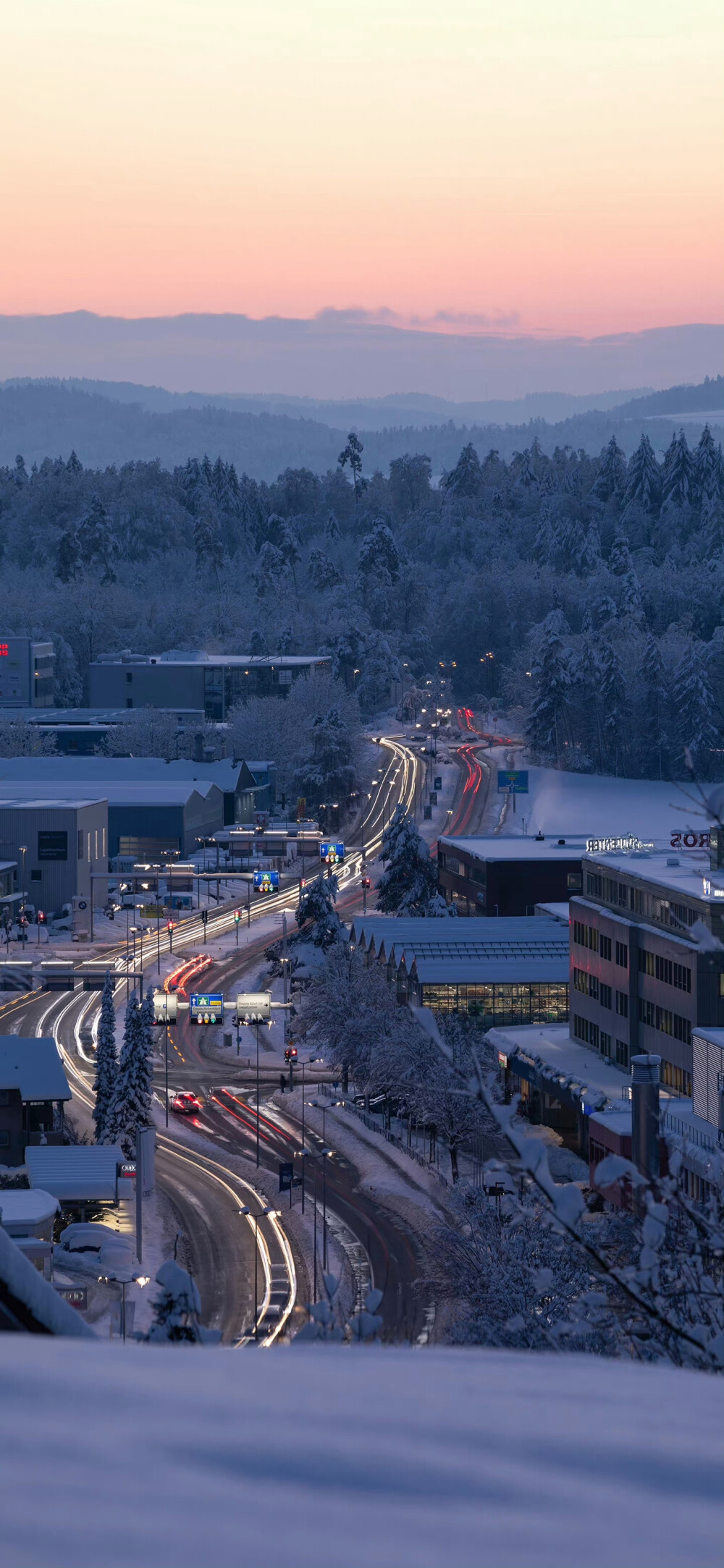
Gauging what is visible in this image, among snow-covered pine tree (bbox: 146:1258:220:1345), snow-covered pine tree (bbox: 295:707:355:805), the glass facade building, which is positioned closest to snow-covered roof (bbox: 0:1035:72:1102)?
the glass facade building

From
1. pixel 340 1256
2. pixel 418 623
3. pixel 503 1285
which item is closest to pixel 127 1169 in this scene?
pixel 340 1256

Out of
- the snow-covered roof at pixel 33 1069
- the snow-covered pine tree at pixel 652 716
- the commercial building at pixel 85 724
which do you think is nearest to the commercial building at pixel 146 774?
the commercial building at pixel 85 724

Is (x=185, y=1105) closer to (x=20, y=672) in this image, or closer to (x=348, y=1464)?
(x=348, y=1464)

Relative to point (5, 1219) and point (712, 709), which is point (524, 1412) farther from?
point (712, 709)

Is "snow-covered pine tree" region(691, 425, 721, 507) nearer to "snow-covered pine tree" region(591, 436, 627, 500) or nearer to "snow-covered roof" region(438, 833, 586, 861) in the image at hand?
"snow-covered pine tree" region(591, 436, 627, 500)

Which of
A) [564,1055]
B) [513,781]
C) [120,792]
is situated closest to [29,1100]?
[564,1055]
